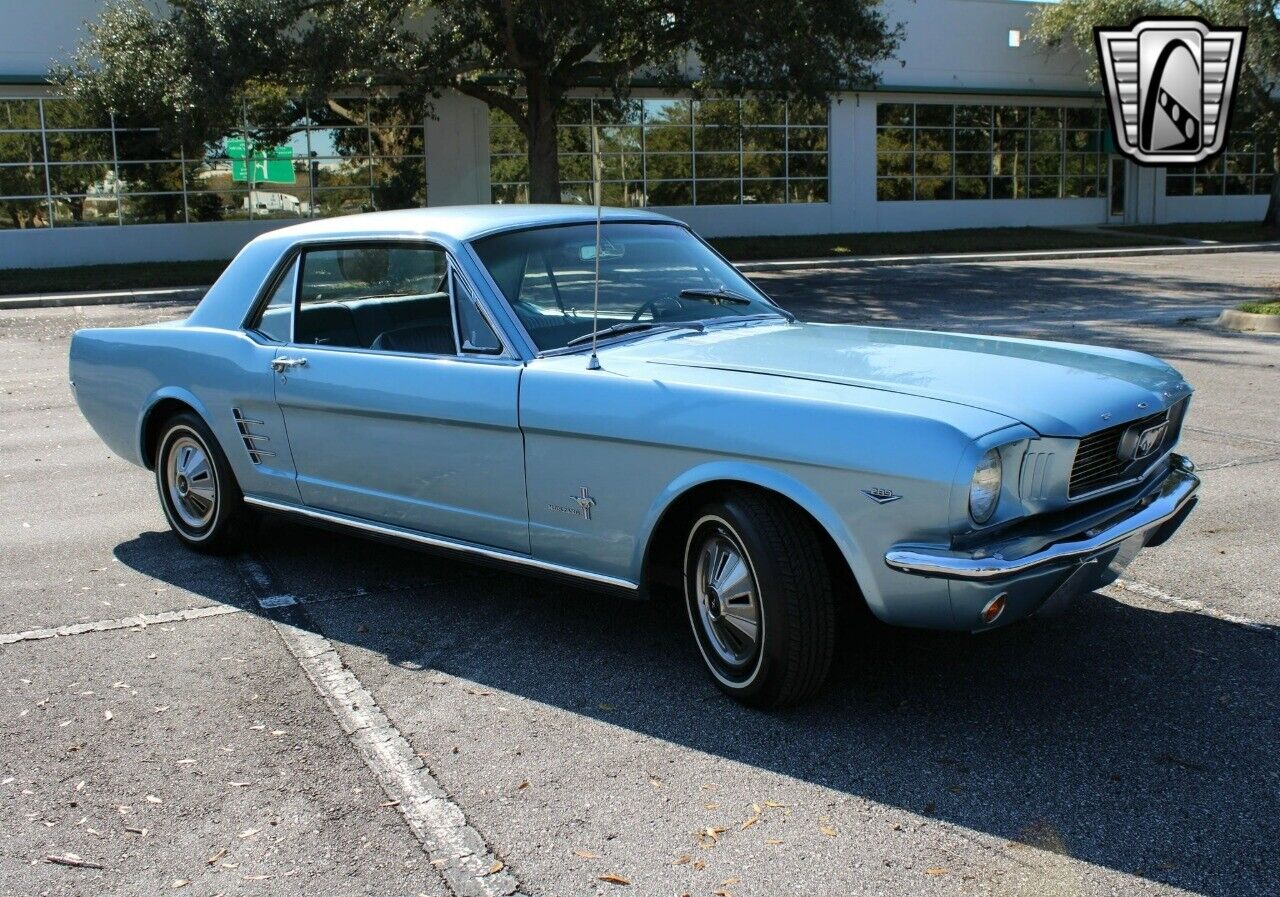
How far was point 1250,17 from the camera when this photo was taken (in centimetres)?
3581

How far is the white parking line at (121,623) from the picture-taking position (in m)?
5.27

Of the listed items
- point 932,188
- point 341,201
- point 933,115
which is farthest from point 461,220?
point 933,115

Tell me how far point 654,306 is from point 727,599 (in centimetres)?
149

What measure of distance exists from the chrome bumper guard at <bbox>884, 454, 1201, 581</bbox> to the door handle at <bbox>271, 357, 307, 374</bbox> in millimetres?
2846

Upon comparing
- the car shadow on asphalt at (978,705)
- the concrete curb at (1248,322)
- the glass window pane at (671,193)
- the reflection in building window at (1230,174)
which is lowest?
the car shadow on asphalt at (978,705)

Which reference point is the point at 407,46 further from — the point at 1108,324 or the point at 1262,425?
the point at 1262,425

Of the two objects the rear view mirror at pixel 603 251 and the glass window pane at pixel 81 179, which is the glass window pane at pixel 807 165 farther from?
the rear view mirror at pixel 603 251

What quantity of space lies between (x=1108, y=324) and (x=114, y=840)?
14228mm

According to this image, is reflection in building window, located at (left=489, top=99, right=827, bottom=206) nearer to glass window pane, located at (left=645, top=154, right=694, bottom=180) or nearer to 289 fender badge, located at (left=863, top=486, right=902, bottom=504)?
glass window pane, located at (left=645, top=154, right=694, bottom=180)

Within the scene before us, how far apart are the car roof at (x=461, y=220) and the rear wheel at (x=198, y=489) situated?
1.05m

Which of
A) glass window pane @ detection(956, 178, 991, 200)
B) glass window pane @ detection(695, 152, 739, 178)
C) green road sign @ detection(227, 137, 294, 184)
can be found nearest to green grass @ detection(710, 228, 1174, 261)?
glass window pane @ detection(695, 152, 739, 178)

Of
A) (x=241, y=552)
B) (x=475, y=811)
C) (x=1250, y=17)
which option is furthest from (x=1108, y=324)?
(x=1250, y=17)

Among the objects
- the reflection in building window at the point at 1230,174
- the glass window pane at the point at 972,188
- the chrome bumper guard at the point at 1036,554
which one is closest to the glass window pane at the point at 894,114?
the glass window pane at the point at 972,188

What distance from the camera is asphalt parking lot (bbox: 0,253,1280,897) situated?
339 cm
